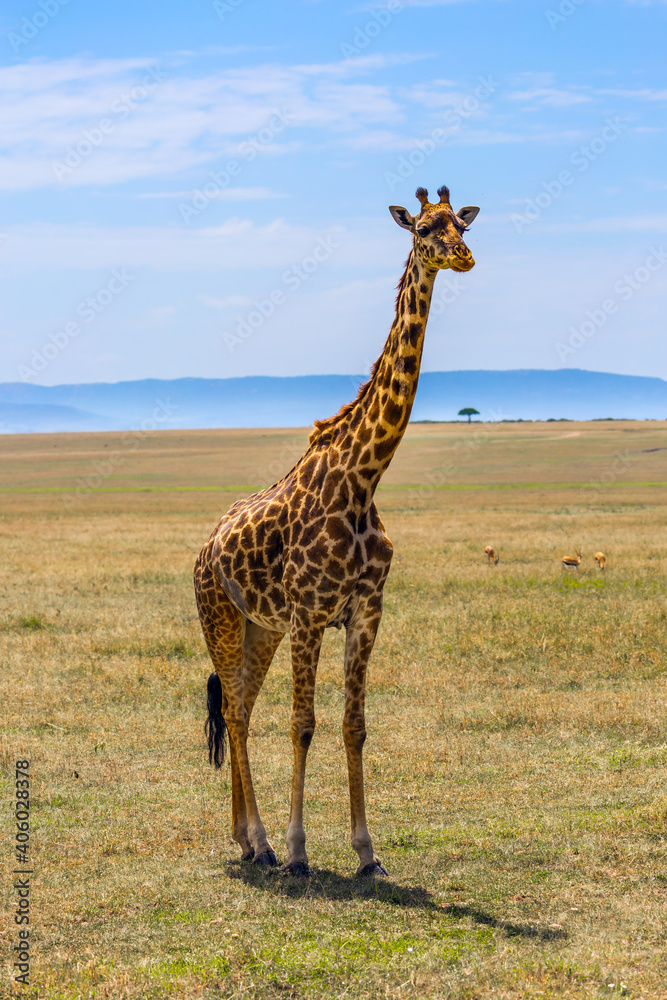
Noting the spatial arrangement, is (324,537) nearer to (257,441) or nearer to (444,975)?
(444,975)

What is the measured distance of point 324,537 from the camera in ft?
24.7

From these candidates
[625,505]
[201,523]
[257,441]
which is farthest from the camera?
[257,441]

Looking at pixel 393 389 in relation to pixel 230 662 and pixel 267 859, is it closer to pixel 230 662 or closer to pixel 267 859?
pixel 230 662

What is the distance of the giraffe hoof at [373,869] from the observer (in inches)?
288

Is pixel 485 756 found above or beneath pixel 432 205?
beneath

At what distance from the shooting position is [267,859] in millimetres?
7750

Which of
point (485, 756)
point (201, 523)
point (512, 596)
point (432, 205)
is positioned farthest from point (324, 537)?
point (201, 523)

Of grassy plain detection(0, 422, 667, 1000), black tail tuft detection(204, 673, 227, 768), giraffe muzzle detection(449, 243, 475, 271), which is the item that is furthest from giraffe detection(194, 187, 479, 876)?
grassy plain detection(0, 422, 667, 1000)

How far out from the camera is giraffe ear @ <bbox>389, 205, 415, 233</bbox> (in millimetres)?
7543

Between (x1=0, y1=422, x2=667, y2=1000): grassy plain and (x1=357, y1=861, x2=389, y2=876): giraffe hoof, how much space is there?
4.6 inches

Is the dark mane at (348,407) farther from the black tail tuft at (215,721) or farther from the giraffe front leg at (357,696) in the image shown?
the black tail tuft at (215,721)

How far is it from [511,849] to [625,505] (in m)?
38.3

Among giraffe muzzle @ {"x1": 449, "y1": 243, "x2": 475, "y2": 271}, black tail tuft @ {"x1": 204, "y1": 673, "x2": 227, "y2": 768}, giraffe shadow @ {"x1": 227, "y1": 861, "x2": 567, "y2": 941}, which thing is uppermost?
giraffe muzzle @ {"x1": 449, "y1": 243, "x2": 475, "y2": 271}

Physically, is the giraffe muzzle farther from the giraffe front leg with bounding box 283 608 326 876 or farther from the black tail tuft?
the black tail tuft
